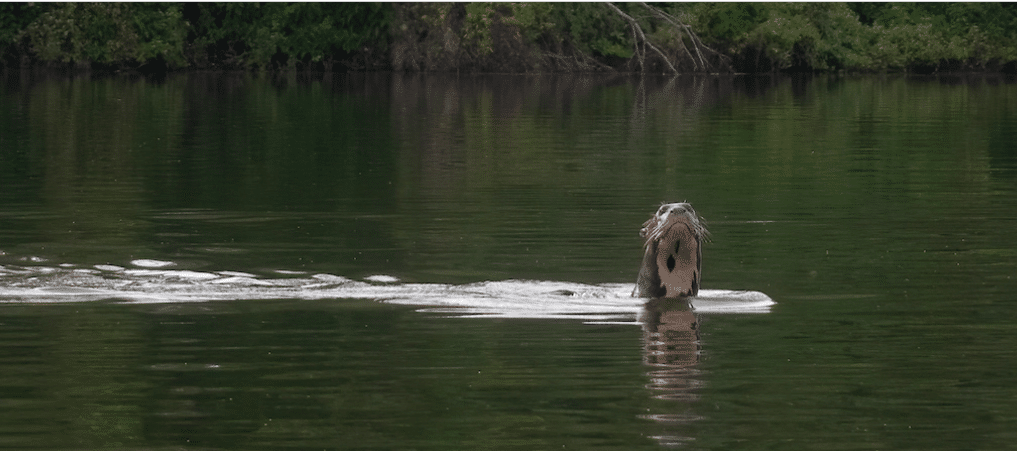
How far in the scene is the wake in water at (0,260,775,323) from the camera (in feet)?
48.3

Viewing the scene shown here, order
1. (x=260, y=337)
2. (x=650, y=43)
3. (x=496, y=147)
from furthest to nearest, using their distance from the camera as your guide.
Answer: (x=650, y=43) < (x=496, y=147) < (x=260, y=337)

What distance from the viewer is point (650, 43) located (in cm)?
8044

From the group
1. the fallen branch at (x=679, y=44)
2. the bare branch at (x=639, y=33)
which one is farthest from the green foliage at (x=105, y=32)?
the fallen branch at (x=679, y=44)

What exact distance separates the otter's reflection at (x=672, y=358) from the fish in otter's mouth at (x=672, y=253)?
14 cm

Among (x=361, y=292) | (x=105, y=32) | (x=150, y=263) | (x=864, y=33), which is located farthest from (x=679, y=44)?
(x=361, y=292)

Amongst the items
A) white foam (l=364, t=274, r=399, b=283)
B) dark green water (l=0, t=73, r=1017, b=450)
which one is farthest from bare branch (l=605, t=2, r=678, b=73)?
white foam (l=364, t=274, r=399, b=283)

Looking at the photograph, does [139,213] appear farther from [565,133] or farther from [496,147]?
[565,133]

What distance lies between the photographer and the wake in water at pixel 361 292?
1473 cm

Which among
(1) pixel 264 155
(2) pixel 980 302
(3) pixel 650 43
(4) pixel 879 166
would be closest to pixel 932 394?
(2) pixel 980 302

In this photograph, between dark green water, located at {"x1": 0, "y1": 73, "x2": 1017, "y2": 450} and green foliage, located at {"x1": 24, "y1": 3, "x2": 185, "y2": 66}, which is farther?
green foliage, located at {"x1": 24, "y1": 3, "x2": 185, "y2": 66}

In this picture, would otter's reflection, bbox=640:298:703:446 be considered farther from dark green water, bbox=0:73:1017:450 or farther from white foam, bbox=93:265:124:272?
white foam, bbox=93:265:124:272

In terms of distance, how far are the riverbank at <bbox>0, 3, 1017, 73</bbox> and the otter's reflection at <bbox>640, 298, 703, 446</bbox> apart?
65.1 m

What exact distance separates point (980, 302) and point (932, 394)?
445cm

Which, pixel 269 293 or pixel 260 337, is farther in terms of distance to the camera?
pixel 269 293
